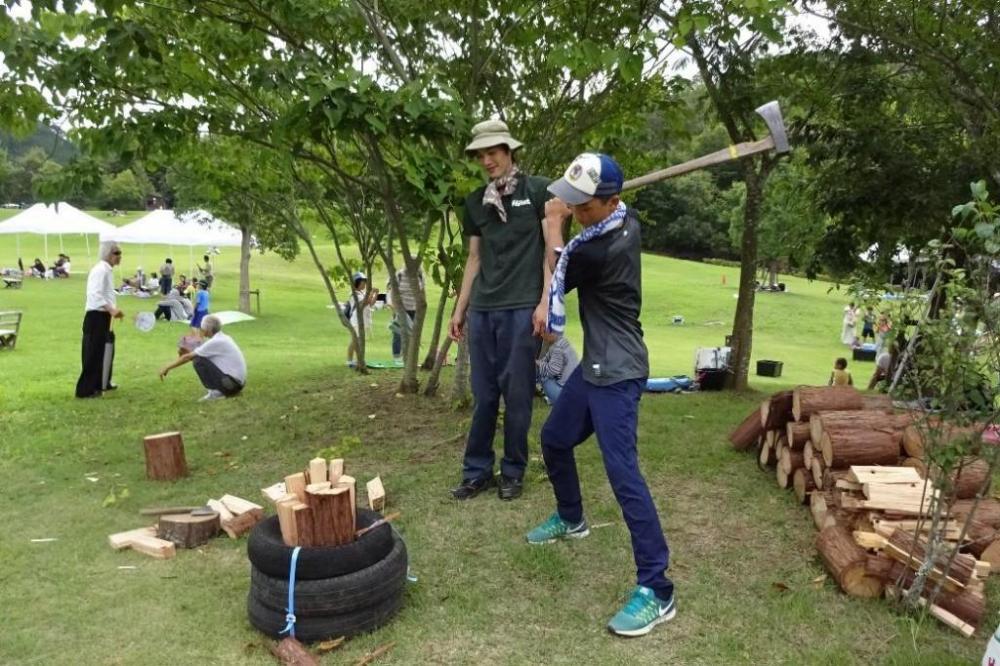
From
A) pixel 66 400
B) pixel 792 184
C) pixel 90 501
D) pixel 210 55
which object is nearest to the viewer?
pixel 90 501

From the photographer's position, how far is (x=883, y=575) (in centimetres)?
372

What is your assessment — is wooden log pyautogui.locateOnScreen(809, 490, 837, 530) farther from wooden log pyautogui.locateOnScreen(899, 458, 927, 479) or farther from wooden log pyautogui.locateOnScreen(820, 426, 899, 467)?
wooden log pyautogui.locateOnScreen(899, 458, 927, 479)

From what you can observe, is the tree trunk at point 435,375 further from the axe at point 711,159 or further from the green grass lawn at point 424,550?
the axe at point 711,159

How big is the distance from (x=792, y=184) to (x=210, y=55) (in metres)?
7.92

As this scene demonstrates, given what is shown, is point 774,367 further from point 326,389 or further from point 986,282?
point 986,282

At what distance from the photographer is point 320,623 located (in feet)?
11.1

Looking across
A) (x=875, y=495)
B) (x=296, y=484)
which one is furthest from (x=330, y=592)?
(x=875, y=495)

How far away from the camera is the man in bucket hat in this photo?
4.70 meters

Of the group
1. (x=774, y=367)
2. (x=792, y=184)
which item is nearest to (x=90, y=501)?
(x=792, y=184)

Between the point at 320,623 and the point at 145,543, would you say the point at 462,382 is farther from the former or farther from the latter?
the point at 320,623

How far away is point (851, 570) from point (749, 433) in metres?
2.37

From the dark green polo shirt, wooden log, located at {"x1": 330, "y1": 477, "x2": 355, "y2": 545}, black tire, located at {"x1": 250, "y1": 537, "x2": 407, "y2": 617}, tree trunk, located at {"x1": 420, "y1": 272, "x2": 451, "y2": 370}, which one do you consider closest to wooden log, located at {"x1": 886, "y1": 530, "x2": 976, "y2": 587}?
the dark green polo shirt

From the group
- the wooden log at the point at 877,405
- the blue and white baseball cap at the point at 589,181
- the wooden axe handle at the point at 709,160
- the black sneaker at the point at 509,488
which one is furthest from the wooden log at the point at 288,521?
the wooden log at the point at 877,405

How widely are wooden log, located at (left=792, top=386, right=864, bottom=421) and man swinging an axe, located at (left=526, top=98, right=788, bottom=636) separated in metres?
2.24
